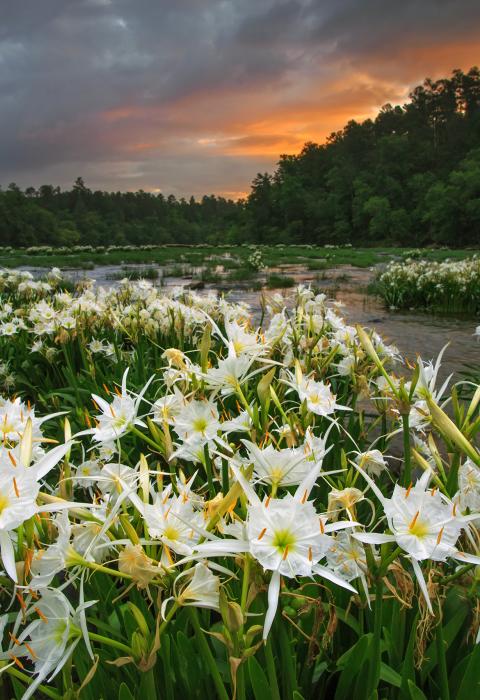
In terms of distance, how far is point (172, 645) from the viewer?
1009mm

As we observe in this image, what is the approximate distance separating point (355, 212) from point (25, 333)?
61.6 metres

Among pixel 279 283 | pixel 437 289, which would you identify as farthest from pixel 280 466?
pixel 279 283

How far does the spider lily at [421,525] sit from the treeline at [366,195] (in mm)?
50060

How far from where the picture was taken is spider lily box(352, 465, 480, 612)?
759 millimetres

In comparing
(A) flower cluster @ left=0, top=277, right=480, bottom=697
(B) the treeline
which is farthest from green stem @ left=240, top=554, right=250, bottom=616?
(B) the treeline

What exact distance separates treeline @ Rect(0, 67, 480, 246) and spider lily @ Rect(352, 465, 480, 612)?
50.1 meters

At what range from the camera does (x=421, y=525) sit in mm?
792

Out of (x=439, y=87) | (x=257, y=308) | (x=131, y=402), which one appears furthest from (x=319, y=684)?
(x=439, y=87)

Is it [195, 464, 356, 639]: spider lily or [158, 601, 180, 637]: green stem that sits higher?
[195, 464, 356, 639]: spider lily

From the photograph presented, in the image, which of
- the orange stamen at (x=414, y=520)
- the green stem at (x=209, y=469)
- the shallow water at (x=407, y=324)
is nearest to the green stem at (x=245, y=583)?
the orange stamen at (x=414, y=520)

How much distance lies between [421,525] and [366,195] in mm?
64658

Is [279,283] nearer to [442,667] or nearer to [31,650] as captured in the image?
[442,667]

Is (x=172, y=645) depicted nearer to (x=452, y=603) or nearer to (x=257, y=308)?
(x=452, y=603)

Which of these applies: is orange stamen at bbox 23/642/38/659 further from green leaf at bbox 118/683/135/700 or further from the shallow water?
the shallow water
